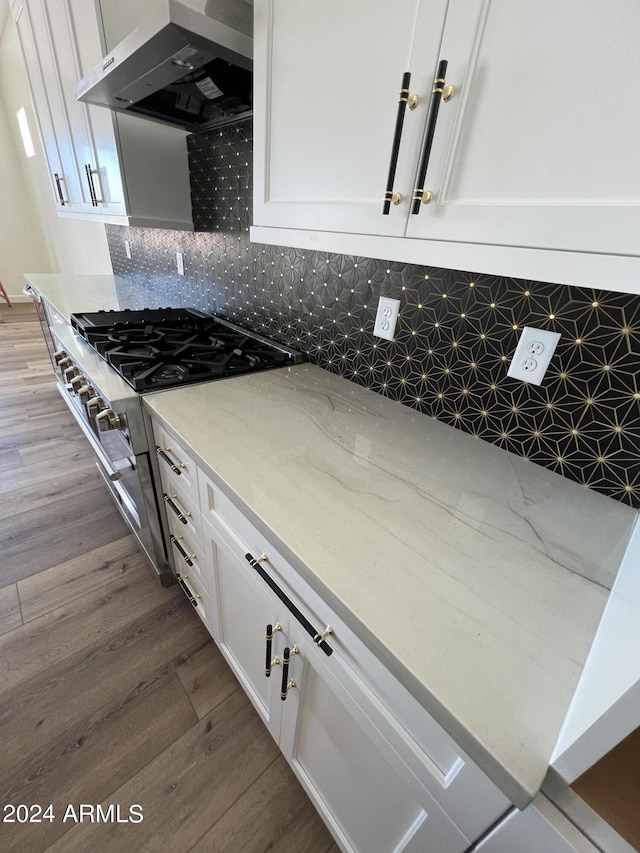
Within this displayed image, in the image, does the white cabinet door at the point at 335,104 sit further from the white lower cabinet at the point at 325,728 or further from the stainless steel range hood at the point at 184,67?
the white lower cabinet at the point at 325,728

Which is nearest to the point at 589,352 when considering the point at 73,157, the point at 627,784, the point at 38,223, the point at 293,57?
the point at 627,784

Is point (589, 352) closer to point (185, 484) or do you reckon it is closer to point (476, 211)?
point (476, 211)

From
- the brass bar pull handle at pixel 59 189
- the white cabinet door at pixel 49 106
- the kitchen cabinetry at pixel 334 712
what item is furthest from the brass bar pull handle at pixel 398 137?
the brass bar pull handle at pixel 59 189

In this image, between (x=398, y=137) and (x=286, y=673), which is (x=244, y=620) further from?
(x=398, y=137)

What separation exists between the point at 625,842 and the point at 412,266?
1.09 metres

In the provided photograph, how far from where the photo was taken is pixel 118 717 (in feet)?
3.73

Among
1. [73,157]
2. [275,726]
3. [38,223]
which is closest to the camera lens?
[275,726]

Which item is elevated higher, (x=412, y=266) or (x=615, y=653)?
(x=412, y=266)

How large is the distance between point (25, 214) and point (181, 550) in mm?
6336

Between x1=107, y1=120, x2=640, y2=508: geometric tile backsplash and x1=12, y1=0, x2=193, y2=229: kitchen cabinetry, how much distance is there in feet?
0.44

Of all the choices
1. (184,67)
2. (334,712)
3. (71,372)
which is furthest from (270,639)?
(184,67)

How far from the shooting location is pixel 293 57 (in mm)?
790

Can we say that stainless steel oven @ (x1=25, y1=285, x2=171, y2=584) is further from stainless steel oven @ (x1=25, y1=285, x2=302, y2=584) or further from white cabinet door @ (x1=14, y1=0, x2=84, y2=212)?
white cabinet door @ (x1=14, y1=0, x2=84, y2=212)

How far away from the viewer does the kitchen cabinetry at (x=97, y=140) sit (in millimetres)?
1504
